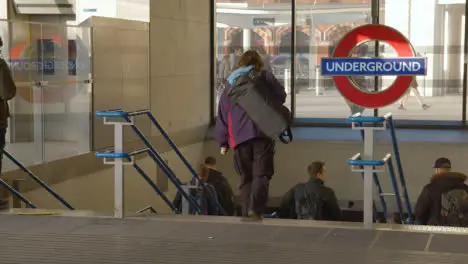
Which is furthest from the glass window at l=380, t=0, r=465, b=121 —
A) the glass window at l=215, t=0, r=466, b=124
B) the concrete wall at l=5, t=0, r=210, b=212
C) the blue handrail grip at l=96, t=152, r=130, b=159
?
the blue handrail grip at l=96, t=152, r=130, b=159

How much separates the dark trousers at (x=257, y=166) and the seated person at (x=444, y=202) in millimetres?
1858

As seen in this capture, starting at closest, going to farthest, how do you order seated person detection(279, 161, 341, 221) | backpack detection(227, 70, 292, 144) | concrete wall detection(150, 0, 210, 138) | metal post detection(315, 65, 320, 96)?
1. backpack detection(227, 70, 292, 144)
2. seated person detection(279, 161, 341, 221)
3. concrete wall detection(150, 0, 210, 138)
4. metal post detection(315, 65, 320, 96)

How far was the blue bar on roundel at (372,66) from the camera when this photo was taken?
661cm

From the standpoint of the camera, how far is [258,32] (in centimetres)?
1659

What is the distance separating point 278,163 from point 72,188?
5.29m

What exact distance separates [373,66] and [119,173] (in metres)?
2.17

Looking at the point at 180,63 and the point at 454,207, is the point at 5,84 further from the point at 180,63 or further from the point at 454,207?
the point at 180,63

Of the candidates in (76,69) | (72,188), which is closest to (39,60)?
(76,69)

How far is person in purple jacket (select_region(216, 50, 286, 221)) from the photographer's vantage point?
292 inches

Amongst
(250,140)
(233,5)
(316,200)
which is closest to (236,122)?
(250,140)

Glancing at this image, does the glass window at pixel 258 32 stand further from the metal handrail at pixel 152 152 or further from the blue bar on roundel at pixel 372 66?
the blue bar on roundel at pixel 372 66

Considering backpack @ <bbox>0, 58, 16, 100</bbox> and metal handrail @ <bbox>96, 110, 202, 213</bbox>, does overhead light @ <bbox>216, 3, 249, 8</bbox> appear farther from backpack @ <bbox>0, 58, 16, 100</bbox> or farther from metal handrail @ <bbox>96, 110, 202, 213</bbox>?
backpack @ <bbox>0, 58, 16, 100</bbox>

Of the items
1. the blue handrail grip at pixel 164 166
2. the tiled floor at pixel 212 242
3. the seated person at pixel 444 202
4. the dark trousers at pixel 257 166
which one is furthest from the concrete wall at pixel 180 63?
the tiled floor at pixel 212 242

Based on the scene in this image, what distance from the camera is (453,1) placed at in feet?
51.4
